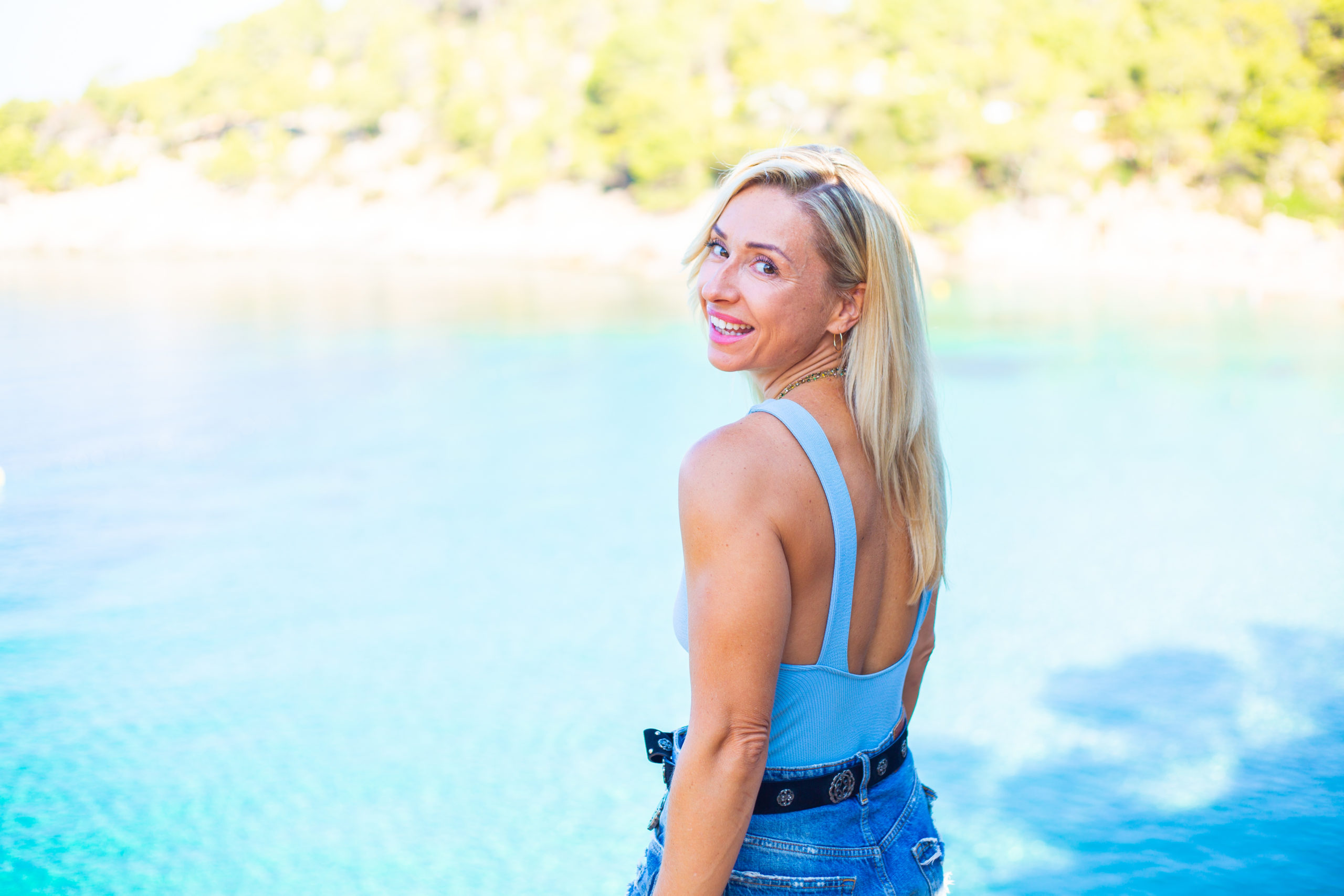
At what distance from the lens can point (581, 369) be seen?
36.8ft

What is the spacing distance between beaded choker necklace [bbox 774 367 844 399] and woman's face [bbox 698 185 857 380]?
1.0 inches

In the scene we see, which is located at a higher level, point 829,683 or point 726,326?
point 726,326

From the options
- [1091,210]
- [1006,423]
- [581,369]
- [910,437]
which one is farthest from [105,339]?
[1091,210]

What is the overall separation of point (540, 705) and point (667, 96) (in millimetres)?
24600

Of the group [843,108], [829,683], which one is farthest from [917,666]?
[843,108]

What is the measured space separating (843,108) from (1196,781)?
80.4 feet

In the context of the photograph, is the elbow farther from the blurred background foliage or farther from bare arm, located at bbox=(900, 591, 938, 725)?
the blurred background foliage

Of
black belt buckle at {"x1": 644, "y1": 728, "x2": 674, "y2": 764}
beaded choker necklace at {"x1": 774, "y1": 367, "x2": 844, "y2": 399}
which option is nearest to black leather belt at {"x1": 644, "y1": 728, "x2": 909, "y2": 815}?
black belt buckle at {"x1": 644, "y1": 728, "x2": 674, "y2": 764}

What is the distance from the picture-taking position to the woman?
106cm

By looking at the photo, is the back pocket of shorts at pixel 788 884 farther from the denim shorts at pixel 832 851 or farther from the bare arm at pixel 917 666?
the bare arm at pixel 917 666

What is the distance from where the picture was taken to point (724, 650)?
1.05 metres

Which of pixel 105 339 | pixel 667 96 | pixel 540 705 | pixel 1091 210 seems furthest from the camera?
pixel 667 96

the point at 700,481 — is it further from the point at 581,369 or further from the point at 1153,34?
the point at 1153,34

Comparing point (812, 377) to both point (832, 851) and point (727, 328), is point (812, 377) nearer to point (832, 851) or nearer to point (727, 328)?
point (727, 328)
